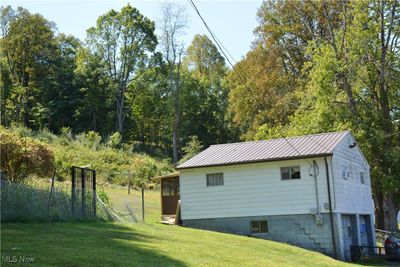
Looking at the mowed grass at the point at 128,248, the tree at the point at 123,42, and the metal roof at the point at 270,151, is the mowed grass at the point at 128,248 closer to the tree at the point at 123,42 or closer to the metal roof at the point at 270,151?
the metal roof at the point at 270,151

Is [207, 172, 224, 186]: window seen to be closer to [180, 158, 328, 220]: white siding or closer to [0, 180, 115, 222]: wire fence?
[180, 158, 328, 220]: white siding

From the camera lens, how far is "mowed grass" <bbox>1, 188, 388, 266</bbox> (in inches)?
483

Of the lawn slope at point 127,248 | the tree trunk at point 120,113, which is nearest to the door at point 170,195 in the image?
the lawn slope at point 127,248

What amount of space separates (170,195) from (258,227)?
680 cm

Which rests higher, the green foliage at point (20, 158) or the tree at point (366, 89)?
the tree at point (366, 89)

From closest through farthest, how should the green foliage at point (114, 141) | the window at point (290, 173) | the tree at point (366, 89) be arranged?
the window at point (290, 173) → the tree at point (366, 89) → the green foliage at point (114, 141)

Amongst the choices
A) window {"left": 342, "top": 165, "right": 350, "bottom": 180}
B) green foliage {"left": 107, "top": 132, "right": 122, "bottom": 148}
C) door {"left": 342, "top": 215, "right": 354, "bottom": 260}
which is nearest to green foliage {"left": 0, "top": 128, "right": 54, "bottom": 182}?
window {"left": 342, "top": 165, "right": 350, "bottom": 180}

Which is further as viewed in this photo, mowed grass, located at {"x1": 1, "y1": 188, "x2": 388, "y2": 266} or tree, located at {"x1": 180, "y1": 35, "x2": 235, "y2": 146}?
tree, located at {"x1": 180, "y1": 35, "x2": 235, "y2": 146}

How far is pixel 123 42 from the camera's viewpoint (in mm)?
62875

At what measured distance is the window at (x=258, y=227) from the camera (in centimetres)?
2573

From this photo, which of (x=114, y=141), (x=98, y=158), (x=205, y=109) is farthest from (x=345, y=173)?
(x=205, y=109)

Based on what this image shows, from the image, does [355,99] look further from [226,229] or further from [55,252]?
[55,252]

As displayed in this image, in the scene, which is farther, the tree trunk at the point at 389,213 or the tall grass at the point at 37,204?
the tree trunk at the point at 389,213

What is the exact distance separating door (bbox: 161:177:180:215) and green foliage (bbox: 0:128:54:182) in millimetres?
7754
